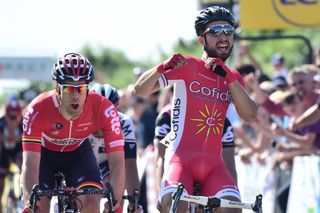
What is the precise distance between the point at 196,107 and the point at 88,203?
1.33 metres

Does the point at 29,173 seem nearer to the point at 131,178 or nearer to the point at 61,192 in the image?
the point at 61,192

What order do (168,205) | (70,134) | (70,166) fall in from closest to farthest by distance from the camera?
(168,205)
(70,134)
(70,166)

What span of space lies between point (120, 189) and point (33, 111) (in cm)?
108

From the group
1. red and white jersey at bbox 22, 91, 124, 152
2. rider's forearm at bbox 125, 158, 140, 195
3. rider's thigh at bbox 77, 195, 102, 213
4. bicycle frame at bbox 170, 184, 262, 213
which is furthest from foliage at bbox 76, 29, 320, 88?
bicycle frame at bbox 170, 184, 262, 213

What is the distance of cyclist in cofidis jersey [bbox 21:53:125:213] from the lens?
9117 millimetres

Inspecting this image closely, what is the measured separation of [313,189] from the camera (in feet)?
42.0

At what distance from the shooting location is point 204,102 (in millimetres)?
9055

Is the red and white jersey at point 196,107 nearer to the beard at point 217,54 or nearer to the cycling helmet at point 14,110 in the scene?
the beard at point 217,54

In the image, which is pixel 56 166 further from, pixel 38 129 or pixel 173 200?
pixel 173 200

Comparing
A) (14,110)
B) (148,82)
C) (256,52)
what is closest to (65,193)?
(148,82)

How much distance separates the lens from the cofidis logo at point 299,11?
46.7 ft

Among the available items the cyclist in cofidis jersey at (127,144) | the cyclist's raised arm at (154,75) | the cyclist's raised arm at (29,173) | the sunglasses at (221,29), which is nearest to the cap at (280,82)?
the cyclist in cofidis jersey at (127,144)

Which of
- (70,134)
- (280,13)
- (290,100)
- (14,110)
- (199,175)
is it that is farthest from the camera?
(14,110)

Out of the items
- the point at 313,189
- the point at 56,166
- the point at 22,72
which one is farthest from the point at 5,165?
the point at 22,72
